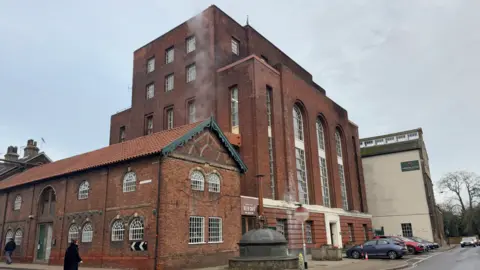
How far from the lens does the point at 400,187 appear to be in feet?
156

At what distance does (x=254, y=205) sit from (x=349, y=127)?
79.5ft

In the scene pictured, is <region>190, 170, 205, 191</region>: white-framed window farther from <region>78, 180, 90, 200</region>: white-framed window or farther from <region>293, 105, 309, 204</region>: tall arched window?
<region>293, 105, 309, 204</region>: tall arched window

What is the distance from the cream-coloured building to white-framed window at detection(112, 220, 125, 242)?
38.6 meters

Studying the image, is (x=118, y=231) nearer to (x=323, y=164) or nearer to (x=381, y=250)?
(x=381, y=250)

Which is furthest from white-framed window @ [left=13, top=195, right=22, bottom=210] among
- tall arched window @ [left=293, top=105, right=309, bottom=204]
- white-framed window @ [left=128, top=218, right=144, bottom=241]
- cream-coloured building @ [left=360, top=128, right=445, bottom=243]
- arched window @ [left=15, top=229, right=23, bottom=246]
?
cream-coloured building @ [left=360, top=128, right=445, bottom=243]

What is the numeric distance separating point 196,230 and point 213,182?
295cm

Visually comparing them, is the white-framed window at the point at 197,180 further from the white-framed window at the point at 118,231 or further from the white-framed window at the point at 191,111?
the white-framed window at the point at 191,111

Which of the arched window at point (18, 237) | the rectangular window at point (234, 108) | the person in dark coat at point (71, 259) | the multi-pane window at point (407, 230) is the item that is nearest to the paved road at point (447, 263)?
the person in dark coat at point (71, 259)

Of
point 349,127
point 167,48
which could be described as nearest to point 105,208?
point 167,48

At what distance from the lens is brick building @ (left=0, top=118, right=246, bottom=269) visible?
17.7 meters

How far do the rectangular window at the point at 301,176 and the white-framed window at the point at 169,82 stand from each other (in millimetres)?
13258

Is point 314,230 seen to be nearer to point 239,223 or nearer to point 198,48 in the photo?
point 239,223

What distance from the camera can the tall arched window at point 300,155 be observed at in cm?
3181

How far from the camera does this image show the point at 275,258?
16.5 metres
